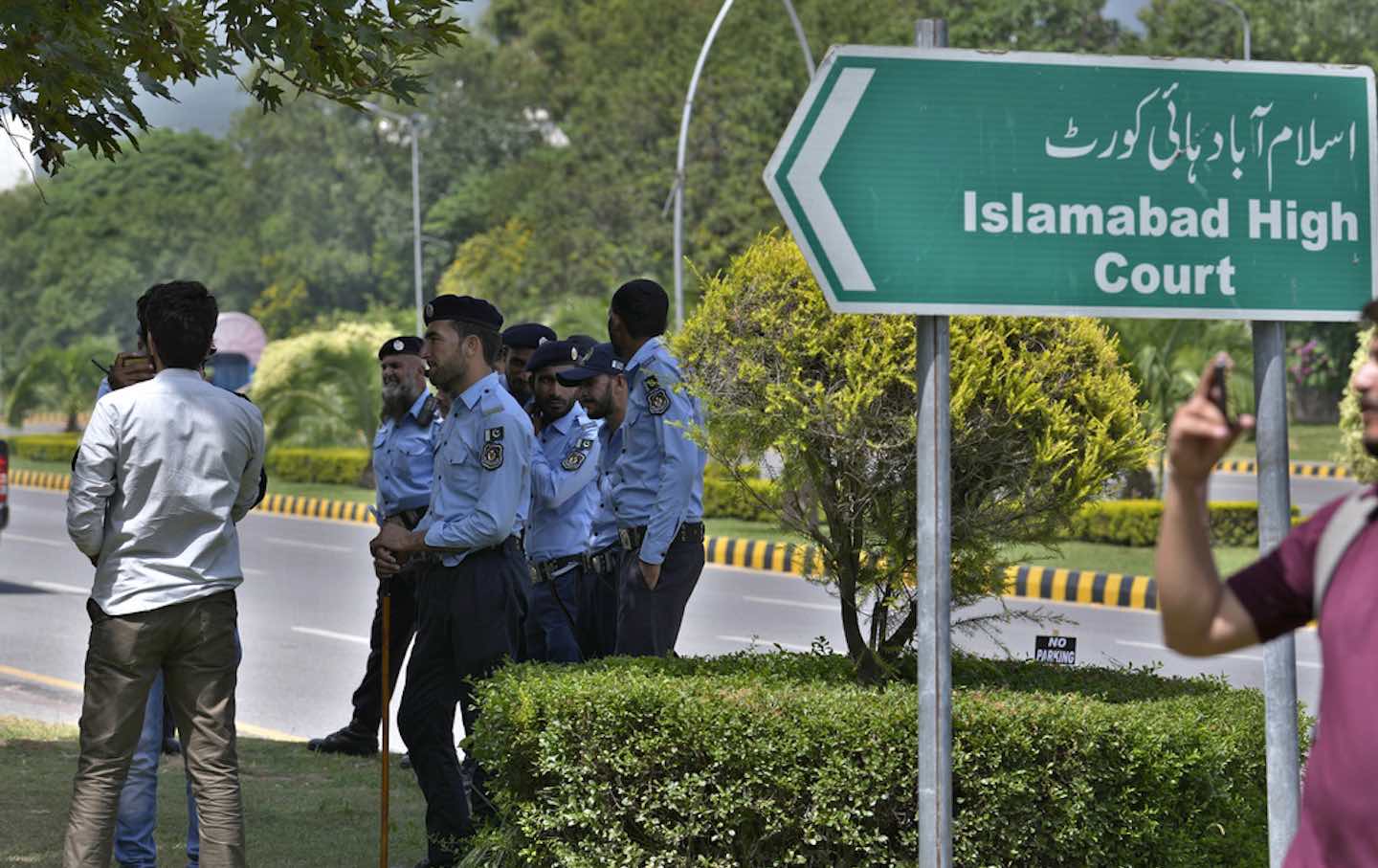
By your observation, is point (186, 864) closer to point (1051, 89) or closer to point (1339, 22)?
point (1051, 89)

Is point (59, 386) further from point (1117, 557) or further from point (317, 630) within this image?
point (317, 630)

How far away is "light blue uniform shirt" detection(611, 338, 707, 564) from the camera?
6266mm

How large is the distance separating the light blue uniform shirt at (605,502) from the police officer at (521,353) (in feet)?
2.75

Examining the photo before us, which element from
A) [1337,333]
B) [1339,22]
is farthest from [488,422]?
[1339,22]

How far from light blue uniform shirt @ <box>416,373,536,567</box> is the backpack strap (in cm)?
341

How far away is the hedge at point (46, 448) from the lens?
38.3 metres

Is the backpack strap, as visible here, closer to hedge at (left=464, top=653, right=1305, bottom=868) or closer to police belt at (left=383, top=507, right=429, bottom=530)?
hedge at (left=464, top=653, right=1305, bottom=868)

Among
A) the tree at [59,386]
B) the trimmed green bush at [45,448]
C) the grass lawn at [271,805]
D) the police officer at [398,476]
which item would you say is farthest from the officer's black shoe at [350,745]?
the tree at [59,386]

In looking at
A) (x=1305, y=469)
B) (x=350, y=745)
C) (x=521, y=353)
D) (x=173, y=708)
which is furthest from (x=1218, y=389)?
(x=1305, y=469)

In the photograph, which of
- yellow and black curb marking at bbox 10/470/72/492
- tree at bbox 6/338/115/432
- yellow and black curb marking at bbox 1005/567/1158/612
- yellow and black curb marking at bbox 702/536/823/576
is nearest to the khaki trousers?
yellow and black curb marking at bbox 1005/567/1158/612

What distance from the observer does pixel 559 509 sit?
7.29m

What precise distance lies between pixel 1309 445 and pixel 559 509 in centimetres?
3190

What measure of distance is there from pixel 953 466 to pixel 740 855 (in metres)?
1.18

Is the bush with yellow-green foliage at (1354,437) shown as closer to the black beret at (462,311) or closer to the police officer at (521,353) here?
the police officer at (521,353)
